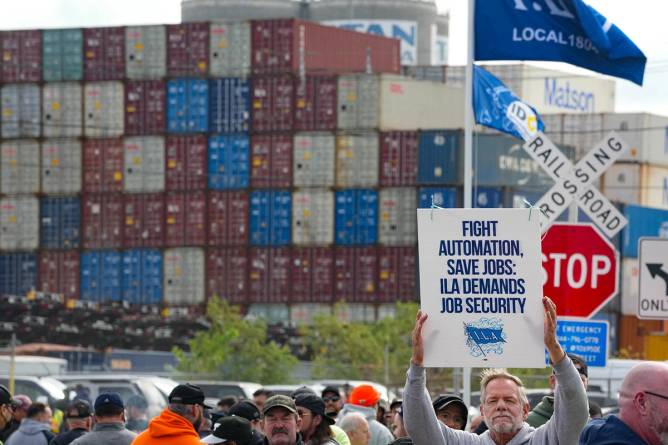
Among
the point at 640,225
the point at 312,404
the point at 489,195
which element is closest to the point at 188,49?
the point at 489,195

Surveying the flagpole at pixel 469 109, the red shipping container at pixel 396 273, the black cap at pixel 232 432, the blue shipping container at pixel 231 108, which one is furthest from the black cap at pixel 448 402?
the blue shipping container at pixel 231 108

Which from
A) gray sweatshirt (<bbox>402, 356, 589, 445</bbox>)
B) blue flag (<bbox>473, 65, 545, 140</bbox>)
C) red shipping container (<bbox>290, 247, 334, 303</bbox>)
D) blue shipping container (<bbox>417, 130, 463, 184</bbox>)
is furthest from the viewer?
red shipping container (<bbox>290, 247, 334, 303</bbox>)

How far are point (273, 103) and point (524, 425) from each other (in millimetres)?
67898

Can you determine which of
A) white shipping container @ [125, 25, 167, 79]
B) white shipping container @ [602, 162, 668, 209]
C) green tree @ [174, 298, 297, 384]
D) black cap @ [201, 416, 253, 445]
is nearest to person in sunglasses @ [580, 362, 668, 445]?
black cap @ [201, 416, 253, 445]

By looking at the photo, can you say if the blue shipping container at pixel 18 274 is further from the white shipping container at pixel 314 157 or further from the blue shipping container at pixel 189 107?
the white shipping container at pixel 314 157

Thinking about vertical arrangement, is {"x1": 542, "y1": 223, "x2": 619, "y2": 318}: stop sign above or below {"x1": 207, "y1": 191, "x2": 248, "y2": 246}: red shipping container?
above

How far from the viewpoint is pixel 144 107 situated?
7756cm

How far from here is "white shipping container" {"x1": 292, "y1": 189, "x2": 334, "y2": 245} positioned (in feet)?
247

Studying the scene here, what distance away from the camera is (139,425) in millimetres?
19625

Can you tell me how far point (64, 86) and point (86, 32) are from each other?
249 centimetres

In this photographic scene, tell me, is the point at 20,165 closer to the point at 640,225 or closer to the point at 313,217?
the point at 313,217

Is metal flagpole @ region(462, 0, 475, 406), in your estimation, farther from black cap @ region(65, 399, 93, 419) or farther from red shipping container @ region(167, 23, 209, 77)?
red shipping container @ region(167, 23, 209, 77)

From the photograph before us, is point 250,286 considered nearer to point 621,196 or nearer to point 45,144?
point 45,144

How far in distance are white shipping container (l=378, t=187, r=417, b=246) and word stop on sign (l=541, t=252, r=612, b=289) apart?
196ft
